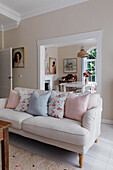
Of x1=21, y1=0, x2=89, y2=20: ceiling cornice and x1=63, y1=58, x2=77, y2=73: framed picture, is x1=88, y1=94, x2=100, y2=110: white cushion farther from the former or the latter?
x1=63, y1=58, x2=77, y2=73: framed picture

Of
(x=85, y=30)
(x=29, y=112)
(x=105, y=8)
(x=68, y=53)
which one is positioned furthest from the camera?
(x=68, y=53)

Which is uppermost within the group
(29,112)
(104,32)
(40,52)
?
(104,32)

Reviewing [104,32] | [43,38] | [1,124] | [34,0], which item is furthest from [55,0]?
[1,124]

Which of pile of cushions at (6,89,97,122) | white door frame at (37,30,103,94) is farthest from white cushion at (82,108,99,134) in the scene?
white door frame at (37,30,103,94)

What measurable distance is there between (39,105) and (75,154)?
0.94 metres

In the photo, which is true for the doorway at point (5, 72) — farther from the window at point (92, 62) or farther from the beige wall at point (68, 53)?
the window at point (92, 62)

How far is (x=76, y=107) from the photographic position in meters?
2.18

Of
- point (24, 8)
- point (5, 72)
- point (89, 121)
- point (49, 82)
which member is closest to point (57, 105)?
point (89, 121)

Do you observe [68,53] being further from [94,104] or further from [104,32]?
[94,104]

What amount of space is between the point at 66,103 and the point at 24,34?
10.8 ft

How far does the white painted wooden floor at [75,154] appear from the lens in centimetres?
179

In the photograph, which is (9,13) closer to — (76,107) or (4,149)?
(76,107)

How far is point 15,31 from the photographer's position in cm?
488

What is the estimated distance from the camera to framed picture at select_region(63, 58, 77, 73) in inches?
301
